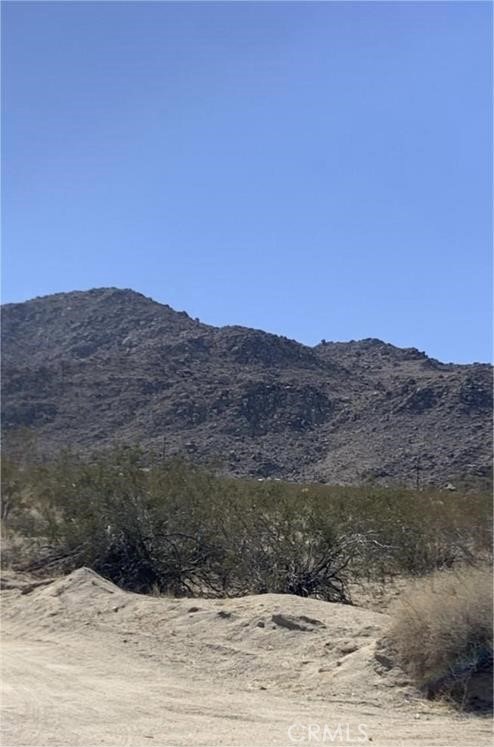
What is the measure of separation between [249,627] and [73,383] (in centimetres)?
5697

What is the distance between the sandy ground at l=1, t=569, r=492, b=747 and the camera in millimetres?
9578

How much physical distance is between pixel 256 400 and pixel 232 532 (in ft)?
133

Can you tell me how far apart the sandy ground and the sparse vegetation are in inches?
146

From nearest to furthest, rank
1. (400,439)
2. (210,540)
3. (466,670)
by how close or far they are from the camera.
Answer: (466,670), (210,540), (400,439)

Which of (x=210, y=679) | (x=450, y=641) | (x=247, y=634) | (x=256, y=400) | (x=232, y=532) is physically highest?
(x=256, y=400)

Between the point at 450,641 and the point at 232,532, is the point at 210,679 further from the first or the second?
the point at 232,532

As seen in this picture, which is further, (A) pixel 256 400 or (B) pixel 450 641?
(A) pixel 256 400

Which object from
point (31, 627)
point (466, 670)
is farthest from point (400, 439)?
point (466, 670)

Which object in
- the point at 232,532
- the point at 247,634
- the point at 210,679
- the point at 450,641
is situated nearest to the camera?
the point at 450,641

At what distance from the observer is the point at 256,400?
202 ft

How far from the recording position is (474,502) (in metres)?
27.0

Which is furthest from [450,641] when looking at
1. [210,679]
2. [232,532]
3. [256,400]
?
[256,400]

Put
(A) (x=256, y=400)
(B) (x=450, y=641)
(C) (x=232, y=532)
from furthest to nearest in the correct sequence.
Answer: (A) (x=256, y=400) → (C) (x=232, y=532) → (B) (x=450, y=641)

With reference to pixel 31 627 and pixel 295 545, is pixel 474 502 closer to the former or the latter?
pixel 295 545
